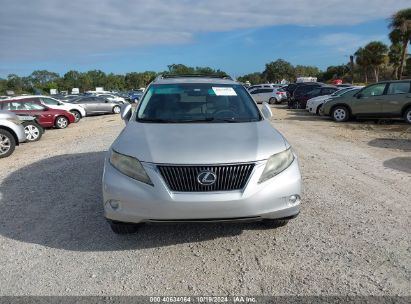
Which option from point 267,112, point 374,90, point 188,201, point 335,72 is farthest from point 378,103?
point 335,72

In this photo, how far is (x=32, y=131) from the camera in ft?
41.0

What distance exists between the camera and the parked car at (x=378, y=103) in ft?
43.9

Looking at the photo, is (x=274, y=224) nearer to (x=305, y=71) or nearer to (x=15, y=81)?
(x=305, y=71)

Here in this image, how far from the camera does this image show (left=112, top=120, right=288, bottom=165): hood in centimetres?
335

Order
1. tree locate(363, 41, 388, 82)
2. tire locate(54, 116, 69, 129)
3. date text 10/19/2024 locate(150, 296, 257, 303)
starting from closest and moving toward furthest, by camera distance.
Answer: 1. date text 10/19/2024 locate(150, 296, 257, 303)
2. tire locate(54, 116, 69, 129)
3. tree locate(363, 41, 388, 82)

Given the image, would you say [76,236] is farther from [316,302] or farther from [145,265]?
[316,302]

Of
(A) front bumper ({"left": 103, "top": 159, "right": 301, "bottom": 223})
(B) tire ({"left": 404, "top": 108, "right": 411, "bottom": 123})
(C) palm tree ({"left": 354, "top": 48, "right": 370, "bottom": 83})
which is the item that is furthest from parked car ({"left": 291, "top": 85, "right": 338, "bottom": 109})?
(C) palm tree ({"left": 354, "top": 48, "right": 370, "bottom": 83})

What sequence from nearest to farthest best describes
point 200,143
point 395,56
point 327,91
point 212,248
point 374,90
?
point 200,143 → point 212,248 → point 374,90 → point 327,91 → point 395,56

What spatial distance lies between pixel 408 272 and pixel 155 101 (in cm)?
339

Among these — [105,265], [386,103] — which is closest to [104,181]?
[105,265]

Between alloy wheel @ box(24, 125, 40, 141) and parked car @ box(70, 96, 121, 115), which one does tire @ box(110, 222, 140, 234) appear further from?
parked car @ box(70, 96, 121, 115)

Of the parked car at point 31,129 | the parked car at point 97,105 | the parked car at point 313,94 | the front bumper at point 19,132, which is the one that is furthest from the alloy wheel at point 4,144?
the parked car at point 97,105

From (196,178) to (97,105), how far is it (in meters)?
24.6

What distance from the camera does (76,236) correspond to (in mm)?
4020
